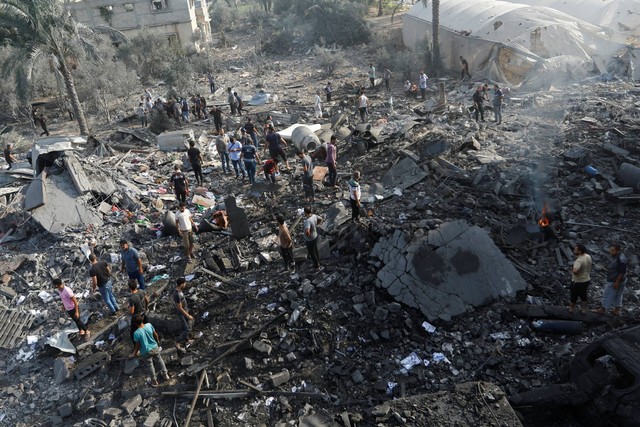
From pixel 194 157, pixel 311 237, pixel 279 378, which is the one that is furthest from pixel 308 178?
pixel 279 378

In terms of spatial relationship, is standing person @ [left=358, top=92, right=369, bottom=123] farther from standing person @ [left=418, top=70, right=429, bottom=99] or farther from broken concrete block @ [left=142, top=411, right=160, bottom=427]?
broken concrete block @ [left=142, top=411, right=160, bottom=427]

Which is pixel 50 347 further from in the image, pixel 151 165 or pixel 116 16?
pixel 116 16

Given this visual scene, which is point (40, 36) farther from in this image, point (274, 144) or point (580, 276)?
point (580, 276)

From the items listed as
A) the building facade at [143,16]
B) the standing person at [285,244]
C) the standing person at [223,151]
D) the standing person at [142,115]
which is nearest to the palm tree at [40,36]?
the standing person at [142,115]

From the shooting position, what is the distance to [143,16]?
32.1m

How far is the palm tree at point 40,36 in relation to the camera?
14930 mm

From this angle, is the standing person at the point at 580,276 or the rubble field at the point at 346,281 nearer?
the rubble field at the point at 346,281

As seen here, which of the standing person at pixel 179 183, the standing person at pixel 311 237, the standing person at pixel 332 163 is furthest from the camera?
the standing person at pixel 332 163

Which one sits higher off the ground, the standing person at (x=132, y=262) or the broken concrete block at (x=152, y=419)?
the standing person at (x=132, y=262)

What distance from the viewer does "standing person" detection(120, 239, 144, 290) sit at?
829 cm

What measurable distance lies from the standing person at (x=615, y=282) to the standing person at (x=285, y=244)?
16.0 feet

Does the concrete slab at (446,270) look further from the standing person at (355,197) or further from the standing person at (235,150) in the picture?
the standing person at (235,150)

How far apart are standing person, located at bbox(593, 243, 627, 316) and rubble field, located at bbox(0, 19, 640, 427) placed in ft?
0.72

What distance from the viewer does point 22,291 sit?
917 centimetres
